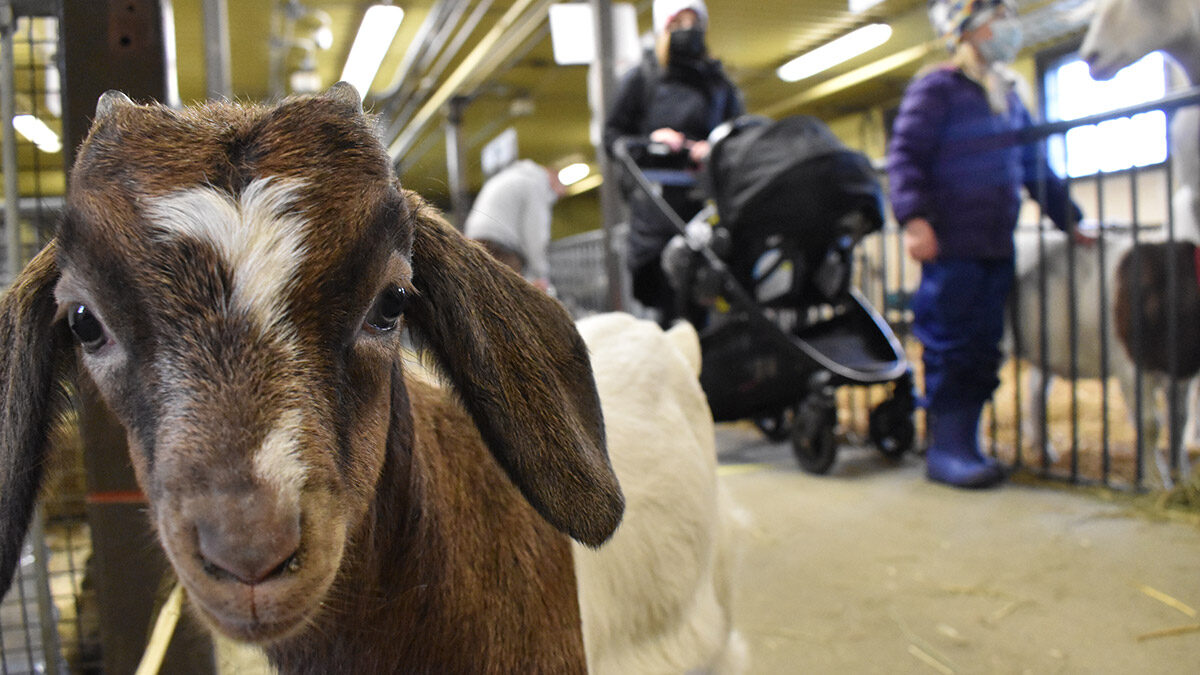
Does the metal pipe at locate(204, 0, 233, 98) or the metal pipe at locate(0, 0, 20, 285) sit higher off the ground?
the metal pipe at locate(204, 0, 233, 98)

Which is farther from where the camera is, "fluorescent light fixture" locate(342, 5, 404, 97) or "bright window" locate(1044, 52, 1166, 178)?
"fluorescent light fixture" locate(342, 5, 404, 97)

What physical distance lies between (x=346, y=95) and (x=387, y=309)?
31 cm

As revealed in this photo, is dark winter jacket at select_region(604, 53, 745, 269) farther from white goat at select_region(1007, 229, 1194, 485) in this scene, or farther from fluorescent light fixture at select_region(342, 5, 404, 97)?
fluorescent light fixture at select_region(342, 5, 404, 97)

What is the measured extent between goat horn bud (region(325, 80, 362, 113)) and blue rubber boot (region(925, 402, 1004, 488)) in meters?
3.48

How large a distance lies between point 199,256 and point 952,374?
145 inches

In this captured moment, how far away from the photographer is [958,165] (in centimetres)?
366

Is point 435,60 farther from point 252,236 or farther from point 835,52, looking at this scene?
point 252,236

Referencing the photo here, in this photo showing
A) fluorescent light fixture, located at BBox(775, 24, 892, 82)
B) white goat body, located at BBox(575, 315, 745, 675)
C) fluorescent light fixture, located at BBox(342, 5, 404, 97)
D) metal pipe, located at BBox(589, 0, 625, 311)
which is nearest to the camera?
white goat body, located at BBox(575, 315, 745, 675)

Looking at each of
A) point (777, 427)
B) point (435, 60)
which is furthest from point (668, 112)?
point (435, 60)

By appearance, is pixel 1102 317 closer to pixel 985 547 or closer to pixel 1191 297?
pixel 1191 297

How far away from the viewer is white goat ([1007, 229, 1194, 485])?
368cm

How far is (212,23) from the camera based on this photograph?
7.02 feet

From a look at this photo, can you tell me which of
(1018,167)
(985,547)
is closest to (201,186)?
(985,547)

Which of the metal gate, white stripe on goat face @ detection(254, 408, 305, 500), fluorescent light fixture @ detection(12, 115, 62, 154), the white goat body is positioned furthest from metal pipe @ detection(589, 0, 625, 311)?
white stripe on goat face @ detection(254, 408, 305, 500)
